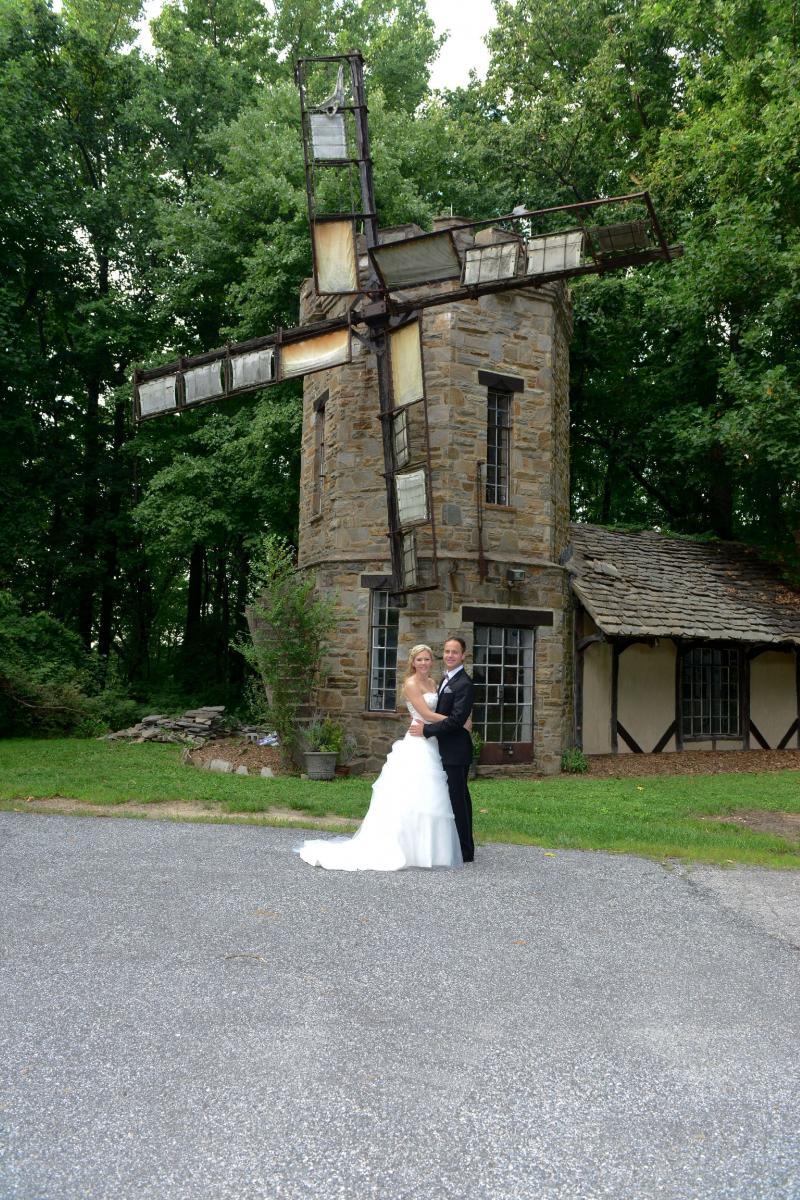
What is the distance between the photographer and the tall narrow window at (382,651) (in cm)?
1448

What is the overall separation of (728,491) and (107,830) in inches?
812

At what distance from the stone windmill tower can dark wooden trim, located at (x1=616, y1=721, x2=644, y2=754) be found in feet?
6.12

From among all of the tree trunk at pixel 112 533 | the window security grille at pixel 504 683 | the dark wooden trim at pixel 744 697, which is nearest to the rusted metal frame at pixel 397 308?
the window security grille at pixel 504 683

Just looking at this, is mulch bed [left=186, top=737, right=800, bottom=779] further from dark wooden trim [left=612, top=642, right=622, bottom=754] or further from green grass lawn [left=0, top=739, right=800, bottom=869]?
green grass lawn [left=0, top=739, right=800, bottom=869]

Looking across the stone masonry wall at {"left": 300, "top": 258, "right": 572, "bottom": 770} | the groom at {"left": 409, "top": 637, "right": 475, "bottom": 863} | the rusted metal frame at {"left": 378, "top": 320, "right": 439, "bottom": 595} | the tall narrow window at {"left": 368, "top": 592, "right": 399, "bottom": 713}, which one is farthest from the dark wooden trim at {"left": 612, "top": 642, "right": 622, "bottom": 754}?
the groom at {"left": 409, "top": 637, "right": 475, "bottom": 863}

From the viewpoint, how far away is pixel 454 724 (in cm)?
729

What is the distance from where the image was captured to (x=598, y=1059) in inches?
149

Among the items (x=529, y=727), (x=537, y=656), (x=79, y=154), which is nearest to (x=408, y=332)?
(x=537, y=656)

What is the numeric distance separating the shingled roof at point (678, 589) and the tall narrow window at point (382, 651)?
3.43 metres

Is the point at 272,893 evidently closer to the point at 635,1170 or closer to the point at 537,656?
the point at 635,1170

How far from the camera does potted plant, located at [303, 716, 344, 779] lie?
521 inches

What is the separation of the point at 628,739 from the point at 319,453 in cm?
797

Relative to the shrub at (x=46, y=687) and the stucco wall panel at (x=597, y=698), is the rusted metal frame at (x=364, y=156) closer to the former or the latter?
the stucco wall panel at (x=597, y=698)

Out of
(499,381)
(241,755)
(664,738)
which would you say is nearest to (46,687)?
(241,755)
